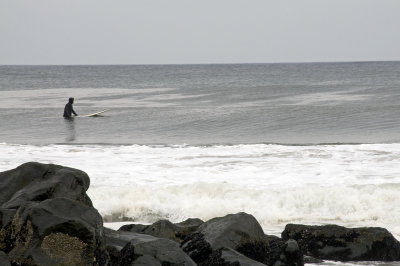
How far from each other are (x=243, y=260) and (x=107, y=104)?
37.7 metres

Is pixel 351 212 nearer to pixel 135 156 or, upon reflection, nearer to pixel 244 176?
pixel 244 176

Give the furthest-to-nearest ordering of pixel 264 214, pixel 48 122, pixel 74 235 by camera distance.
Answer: pixel 48 122
pixel 264 214
pixel 74 235

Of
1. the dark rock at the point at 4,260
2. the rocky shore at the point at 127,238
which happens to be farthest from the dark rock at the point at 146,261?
the dark rock at the point at 4,260

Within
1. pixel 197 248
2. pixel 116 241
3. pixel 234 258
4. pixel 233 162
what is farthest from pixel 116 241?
pixel 233 162

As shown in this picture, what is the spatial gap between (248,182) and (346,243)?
211 inches

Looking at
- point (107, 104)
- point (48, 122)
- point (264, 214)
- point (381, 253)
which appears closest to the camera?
point (381, 253)

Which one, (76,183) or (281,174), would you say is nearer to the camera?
(76,183)

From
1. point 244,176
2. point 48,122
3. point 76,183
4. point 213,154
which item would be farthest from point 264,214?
point 48,122

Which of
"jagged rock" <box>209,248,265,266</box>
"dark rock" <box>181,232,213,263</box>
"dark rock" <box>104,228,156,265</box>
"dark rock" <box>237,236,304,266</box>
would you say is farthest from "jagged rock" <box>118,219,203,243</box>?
"jagged rock" <box>209,248,265,266</box>

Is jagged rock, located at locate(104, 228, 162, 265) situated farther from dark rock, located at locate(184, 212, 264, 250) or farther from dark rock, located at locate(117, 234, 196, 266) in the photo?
dark rock, located at locate(184, 212, 264, 250)

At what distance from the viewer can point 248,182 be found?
1443 centimetres

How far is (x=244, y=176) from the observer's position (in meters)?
15.1

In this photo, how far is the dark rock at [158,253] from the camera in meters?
7.42

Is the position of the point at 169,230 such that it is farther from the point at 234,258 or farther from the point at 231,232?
the point at 234,258
